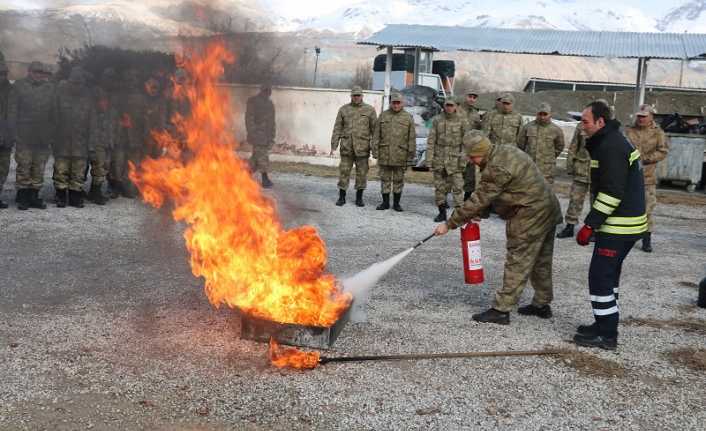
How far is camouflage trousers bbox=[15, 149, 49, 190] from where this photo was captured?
10.3 m

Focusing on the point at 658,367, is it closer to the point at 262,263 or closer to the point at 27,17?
the point at 262,263

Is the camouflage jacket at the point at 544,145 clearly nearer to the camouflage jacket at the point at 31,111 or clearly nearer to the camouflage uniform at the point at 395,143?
the camouflage uniform at the point at 395,143

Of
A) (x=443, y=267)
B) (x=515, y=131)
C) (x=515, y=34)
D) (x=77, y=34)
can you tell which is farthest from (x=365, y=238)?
(x=515, y=34)

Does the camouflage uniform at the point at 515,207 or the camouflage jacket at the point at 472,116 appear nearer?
the camouflage uniform at the point at 515,207

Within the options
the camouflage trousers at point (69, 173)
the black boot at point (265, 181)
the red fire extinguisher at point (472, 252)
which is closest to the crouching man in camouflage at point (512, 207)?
the red fire extinguisher at point (472, 252)

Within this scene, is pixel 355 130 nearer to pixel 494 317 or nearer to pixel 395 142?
pixel 395 142

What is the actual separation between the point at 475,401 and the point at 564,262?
15.6ft

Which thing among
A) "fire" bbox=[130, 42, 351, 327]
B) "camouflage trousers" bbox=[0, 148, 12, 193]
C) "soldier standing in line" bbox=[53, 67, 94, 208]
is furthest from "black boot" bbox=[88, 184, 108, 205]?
"fire" bbox=[130, 42, 351, 327]

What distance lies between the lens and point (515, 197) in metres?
6.09

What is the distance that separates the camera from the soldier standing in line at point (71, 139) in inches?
411

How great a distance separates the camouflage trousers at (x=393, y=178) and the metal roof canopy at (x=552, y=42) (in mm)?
6069

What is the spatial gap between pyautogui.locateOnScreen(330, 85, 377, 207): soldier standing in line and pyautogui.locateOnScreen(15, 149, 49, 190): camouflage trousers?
4970 mm

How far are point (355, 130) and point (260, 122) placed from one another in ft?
8.50

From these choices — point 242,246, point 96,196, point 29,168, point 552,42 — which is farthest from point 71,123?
point 552,42
